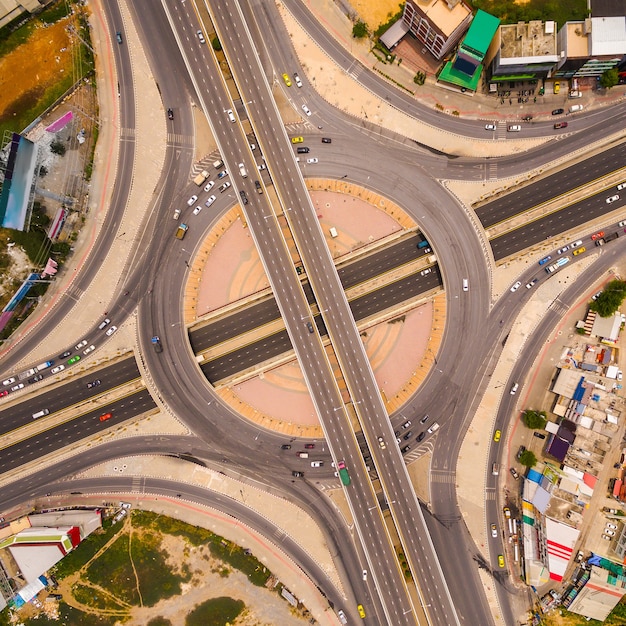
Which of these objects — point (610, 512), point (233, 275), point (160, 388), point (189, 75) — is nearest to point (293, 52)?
point (189, 75)

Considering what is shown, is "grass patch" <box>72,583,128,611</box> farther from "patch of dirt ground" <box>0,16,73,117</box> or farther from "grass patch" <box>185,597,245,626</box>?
"patch of dirt ground" <box>0,16,73,117</box>

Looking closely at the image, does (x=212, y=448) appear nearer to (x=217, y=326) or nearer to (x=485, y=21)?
(x=217, y=326)

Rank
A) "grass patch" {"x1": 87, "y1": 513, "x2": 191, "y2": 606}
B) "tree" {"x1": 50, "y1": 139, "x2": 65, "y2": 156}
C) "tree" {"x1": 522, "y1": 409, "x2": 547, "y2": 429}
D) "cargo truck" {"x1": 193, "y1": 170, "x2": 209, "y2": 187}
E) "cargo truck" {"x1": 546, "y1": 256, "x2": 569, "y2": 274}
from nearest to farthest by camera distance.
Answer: "tree" {"x1": 50, "y1": 139, "x2": 65, "y2": 156} < "grass patch" {"x1": 87, "y1": 513, "x2": 191, "y2": 606} < "tree" {"x1": 522, "y1": 409, "x2": 547, "y2": 429} < "cargo truck" {"x1": 193, "y1": 170, "x2": 209, "y2": 187} < "cargo truck" {"x1": 546, "y1": 256, "x2": 569, "y2": 274}

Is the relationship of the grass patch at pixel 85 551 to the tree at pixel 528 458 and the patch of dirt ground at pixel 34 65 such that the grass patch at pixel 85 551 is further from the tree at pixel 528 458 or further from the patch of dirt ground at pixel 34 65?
the patch of dirt ground at pixel 34 65

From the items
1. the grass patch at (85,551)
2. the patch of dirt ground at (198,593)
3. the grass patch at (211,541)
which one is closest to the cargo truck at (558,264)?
the grass patch at (211,541)

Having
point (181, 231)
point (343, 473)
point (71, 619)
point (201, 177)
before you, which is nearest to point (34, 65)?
point (201, 177)

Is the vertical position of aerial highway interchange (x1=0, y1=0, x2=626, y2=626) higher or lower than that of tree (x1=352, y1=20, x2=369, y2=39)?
lower

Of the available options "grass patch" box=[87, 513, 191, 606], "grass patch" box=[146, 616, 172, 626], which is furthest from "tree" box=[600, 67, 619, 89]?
"grass patch" box=[146, 616, 172, 626]

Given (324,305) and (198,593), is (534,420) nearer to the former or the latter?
(324,305)
